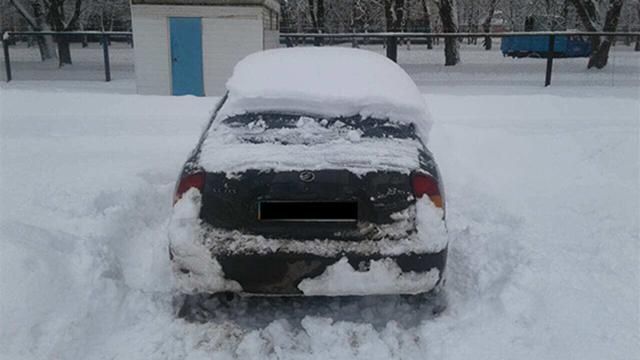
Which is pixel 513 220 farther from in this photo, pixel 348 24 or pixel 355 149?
pixel 348 24

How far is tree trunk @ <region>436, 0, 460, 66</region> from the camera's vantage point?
21.4m

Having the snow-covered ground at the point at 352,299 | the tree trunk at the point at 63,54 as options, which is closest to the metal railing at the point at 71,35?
the tree trunk at the point at 63,54

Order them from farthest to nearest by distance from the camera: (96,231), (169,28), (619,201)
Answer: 1. (169,28)
2. (619,201)
3. (96,231)

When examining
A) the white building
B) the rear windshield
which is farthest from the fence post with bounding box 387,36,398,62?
the rear windshield

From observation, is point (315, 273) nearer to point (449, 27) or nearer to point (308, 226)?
point (308, 226)

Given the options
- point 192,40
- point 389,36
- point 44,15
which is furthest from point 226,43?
point 44,15

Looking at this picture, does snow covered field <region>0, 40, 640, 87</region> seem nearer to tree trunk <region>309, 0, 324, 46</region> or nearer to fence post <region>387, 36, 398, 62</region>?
fence post <region>387, 36, 398, 62</region>

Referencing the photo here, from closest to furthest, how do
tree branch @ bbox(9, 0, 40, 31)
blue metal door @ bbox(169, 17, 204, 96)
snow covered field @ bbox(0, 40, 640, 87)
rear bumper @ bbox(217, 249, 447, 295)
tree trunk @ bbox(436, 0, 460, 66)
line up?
rear bumper @ bbox(217, 249, 447, 295)
blue metal door @ bbox(169, 17, 204, 96)
snow covered field @ bbox(0, 40, 640, 87)
tree trunk @ bbox(436, 0, 460, 66)
tree branch @ bbox(9, 0, 40, 31)

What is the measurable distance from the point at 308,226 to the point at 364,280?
40cm

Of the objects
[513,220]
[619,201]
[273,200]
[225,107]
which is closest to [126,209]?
[225,107]

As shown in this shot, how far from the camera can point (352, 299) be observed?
3.73 m

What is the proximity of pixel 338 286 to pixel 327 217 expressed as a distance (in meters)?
0.36

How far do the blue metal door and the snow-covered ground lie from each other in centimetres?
553

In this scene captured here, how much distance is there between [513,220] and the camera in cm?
465
